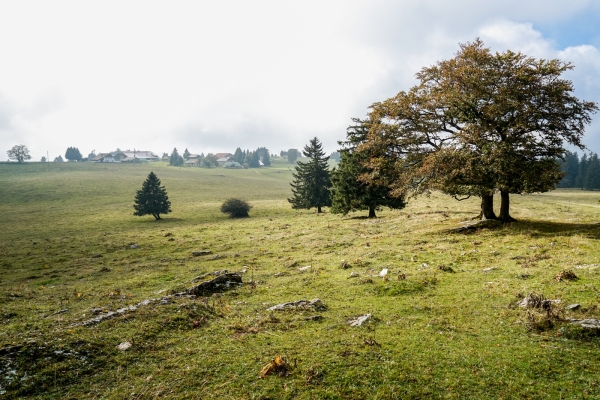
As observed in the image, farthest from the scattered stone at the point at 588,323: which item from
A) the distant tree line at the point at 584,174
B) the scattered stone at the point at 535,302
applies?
the distant tree line at the point at 584,174

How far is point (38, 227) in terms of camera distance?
159 ft

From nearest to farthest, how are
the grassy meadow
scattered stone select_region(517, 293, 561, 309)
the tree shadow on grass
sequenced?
the grassy meadow, scattered stone select_region(517, 293, 561, 309), the tree shadow on grass

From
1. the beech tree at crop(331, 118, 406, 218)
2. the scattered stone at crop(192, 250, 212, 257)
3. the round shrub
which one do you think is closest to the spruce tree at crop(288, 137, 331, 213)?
the round shrub

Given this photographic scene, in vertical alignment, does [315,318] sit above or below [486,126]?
below

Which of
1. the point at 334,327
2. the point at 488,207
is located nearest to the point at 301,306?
the point at 334,327

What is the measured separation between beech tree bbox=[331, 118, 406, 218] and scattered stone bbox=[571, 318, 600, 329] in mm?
26926

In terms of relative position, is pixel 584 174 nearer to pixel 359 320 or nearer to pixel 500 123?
pixel 500 123

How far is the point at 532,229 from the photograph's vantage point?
2052cm

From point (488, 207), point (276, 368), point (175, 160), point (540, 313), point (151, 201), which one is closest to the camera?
point (276, 368)

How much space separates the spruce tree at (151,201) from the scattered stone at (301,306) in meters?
50.0

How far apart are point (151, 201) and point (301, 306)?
5204 centimetres

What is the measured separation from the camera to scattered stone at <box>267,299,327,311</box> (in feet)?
34.6

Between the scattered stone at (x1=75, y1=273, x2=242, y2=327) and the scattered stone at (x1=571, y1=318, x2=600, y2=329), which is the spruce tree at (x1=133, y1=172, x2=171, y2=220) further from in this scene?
the scattered stone at (x1=571, y1=318, x2=600, y2=329)

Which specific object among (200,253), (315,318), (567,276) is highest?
(567,276)
